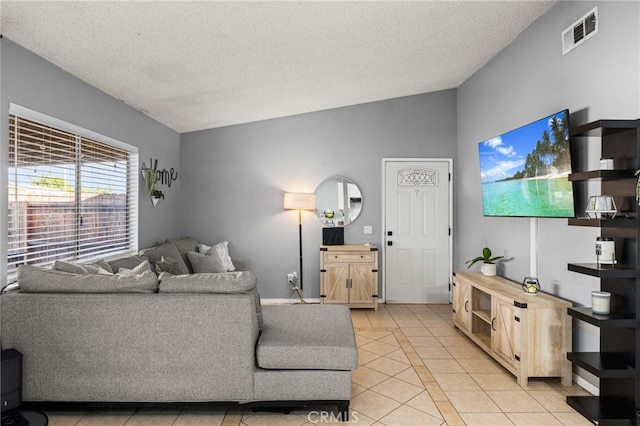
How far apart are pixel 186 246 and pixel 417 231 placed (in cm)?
308

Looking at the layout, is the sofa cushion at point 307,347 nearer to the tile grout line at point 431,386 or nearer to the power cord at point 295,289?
the tile grout line at point 431,386

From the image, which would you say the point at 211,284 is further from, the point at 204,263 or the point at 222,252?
the point at 222,252

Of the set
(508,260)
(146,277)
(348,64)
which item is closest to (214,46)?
(348,64)

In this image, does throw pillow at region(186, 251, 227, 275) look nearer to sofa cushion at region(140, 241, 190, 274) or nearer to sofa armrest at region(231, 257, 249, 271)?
sofa cushion at region(140, 241, 190, 274)

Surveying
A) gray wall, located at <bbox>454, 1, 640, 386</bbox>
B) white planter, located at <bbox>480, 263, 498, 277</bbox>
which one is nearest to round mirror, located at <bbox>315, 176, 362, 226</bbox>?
gray wall, located at <bbox>454, 1, 640, 386</bbox>

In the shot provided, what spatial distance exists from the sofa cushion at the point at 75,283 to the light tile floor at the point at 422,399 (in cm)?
82

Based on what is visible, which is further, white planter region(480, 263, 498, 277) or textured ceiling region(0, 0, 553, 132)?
white planter region(480, 263, 498, 277)

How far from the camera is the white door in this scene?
5.73 metres

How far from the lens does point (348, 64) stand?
13.3ft

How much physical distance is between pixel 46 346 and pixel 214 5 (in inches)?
92.1

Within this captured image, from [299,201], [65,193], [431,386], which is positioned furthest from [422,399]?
[65,193]

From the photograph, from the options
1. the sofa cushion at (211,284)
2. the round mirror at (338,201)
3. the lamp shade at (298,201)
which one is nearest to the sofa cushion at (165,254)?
the lamp shade at (298,201)

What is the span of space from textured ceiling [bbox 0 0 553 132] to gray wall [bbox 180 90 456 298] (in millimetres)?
624

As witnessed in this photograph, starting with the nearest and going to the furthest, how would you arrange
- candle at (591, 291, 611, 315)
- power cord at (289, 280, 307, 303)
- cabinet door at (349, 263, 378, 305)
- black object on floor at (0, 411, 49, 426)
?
black object on floor at (0, 411, 49, 426) < candle at (591, 291, 611, 315) < cabinet door at (349, 263, 378, 305) < power cord at (289, 280, 307, 303)
